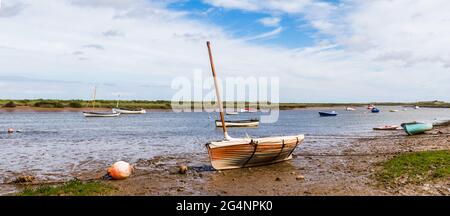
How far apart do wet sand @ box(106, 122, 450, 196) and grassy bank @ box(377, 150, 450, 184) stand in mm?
549

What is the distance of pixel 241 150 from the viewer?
17.2m

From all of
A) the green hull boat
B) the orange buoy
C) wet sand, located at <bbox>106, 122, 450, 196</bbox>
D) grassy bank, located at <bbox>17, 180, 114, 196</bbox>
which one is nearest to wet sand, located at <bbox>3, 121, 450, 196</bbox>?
wet sand, located at <bbox>106, 122, 450, 196</bbox>

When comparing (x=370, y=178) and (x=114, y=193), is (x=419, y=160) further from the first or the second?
(x=114, y=193)

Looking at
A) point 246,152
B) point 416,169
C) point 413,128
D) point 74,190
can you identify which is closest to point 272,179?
point 246,152

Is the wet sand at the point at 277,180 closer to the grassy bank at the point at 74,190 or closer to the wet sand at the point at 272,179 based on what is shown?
the wet sand at the point at 272,179

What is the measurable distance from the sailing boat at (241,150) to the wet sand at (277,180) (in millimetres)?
399

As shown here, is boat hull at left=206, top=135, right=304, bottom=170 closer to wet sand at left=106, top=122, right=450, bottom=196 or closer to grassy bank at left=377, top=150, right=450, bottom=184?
wet sand at left=106, top=122, right=450, bottom=196

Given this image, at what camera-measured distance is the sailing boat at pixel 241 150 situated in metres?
16.9

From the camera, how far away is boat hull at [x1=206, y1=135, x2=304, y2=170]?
666 inches

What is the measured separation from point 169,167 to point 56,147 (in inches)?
585

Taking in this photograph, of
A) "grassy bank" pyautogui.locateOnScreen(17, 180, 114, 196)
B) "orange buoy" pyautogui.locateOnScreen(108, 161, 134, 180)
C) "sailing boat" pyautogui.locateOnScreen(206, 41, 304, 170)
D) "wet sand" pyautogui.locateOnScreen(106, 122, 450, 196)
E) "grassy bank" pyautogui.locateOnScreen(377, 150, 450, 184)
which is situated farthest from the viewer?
"sailing boat" pyautogui.locateOnScreen(206, 41, 304, 170)

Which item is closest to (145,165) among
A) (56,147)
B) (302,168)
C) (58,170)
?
(58,170)
